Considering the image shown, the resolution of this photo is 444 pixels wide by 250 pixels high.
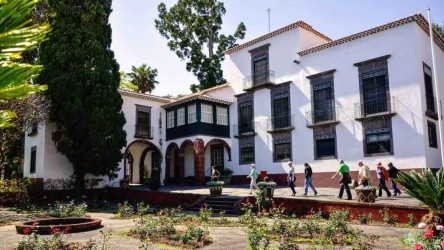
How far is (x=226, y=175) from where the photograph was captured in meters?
26.5

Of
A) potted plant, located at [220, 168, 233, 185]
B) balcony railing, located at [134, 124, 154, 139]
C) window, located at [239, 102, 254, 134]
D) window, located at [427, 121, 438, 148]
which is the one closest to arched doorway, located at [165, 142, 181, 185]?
balcony railing, located at [134, 124, 154, 139]

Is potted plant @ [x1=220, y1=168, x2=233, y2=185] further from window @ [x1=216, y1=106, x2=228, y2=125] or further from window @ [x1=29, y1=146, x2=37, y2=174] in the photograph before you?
window @ [x1=29, y1=146, x2=37, y2=174]

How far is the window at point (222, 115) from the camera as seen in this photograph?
90.0 feet

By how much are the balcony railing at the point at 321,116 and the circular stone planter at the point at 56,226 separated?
15.1 metres

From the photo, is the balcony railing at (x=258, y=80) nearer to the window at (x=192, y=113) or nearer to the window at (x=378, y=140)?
the window at (x=192, y=113)

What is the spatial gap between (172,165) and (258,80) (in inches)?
410

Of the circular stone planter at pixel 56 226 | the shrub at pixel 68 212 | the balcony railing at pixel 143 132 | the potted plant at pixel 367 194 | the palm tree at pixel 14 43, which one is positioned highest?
the balcony railing at pixel 143 132

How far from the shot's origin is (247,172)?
2597 centimetres

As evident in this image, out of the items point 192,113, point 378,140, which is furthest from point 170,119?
point 378,140

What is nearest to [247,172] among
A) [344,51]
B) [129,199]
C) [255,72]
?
[255,72]

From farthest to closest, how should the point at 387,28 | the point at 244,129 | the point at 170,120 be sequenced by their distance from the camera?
the point at 170,120, the point at 244,129, the point at 387,28

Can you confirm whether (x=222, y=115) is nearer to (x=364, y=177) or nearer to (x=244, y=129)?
(x=244, y=129)

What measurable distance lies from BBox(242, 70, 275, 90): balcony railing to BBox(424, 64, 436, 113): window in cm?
940

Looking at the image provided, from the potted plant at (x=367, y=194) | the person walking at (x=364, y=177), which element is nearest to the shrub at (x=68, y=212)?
the potted plant at (x=367, y=194)
